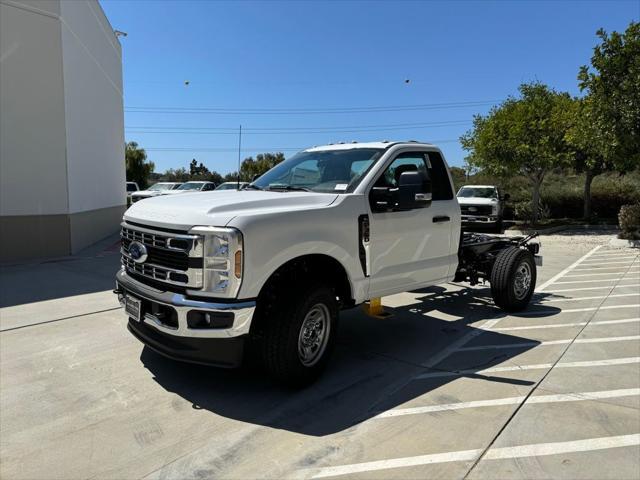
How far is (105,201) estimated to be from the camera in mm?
15891

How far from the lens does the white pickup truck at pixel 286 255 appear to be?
359cm

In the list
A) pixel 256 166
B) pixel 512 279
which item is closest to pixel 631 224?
pixel 512 279

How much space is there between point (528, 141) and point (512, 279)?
49.7 feet

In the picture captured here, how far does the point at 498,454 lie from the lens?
320 cm

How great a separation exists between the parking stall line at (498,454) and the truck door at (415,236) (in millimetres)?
1812

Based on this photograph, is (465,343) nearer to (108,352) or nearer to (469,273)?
(469,273)

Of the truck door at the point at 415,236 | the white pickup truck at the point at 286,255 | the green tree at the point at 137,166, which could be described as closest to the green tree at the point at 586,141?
the truck door at the point at 415,236

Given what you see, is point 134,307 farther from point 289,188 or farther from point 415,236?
point 415,236

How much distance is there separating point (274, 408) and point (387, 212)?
2.09m

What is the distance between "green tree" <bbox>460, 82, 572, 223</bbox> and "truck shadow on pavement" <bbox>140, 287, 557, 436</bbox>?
15.5 metres

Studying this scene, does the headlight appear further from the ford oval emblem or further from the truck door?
the truck door

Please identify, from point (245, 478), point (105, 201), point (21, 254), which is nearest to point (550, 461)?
point (245, 478)

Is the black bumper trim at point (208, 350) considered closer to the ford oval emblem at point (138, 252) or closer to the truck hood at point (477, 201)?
the ford oval emblem at point (138, 252)

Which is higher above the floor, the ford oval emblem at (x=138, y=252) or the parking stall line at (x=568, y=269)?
the ford oval emblem at (x=138, y=252)
